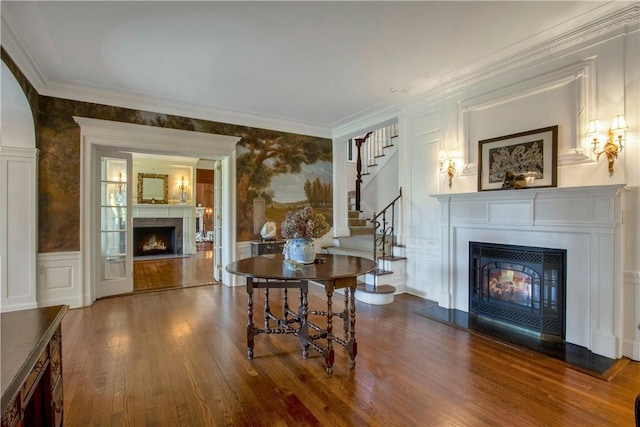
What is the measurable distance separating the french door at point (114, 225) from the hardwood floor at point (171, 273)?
442mm

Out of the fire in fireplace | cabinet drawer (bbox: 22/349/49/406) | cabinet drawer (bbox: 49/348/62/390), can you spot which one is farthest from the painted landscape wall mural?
the fire in fireplace

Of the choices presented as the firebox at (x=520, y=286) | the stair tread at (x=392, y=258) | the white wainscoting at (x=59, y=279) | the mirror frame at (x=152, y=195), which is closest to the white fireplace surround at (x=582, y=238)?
the firebox at (x=520, y=286)

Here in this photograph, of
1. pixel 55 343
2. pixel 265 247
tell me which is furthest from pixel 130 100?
pixel 55 343

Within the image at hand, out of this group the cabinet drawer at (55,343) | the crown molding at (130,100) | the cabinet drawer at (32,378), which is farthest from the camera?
the crown molding at (130,100)

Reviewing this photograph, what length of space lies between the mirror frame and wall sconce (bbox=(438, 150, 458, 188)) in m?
8.24

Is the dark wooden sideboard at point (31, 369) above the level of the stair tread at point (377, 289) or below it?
above

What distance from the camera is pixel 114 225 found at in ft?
16.0

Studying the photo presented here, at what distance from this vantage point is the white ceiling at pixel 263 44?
8.71 ft

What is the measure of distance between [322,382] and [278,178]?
4136 mm

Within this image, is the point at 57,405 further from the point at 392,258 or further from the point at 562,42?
the point at 562,42

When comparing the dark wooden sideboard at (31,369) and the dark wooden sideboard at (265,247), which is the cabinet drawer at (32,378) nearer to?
the dark wooden sideboard at (31,369)

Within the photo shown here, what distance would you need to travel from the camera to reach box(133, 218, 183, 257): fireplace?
29.8 feet

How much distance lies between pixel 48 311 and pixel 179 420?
1.03 m

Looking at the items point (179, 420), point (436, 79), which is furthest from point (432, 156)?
point (179, 420)
